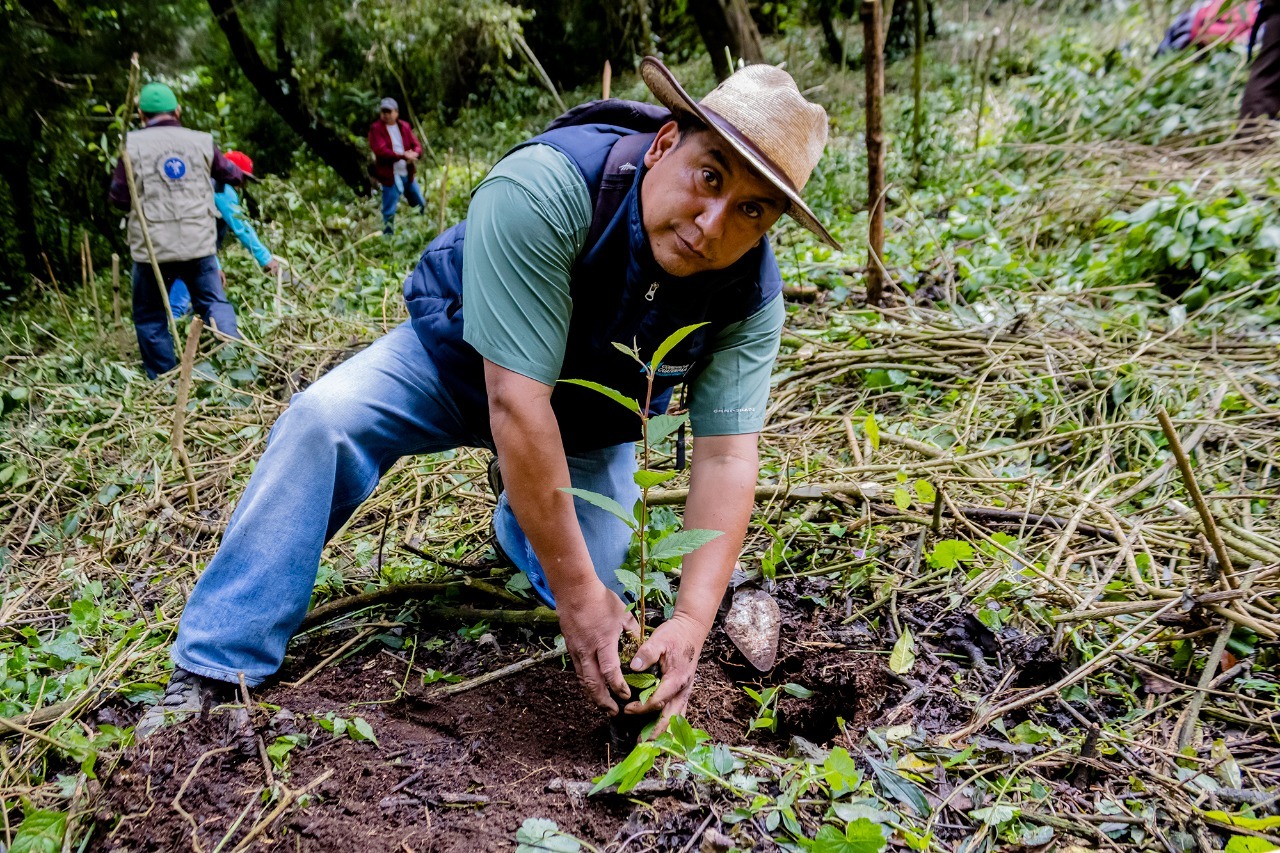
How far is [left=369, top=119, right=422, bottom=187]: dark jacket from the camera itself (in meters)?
7.71

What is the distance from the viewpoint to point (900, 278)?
155 inches

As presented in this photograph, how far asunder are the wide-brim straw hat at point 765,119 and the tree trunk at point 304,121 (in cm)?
873

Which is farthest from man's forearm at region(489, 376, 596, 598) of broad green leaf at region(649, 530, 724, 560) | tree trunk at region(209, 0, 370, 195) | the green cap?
tree trunk at region(209, 0, 370, 195)

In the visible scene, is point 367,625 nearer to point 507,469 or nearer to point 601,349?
point 507,469

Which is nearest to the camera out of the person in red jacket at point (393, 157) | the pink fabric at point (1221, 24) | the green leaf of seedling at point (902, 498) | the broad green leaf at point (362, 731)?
the broad green leaf at point (362, 731)

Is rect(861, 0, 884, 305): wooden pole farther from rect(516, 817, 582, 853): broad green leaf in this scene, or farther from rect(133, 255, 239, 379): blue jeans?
rect(133, 255, 239, 379): blue jeans

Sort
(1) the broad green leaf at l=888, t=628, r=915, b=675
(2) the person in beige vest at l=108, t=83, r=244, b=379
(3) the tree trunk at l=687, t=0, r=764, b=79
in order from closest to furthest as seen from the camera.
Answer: (1) the broad green leaf at l=888, t=628, r=915, b=675, (2) the person in beige vest at l=108, t=83, r=244, b=379, (3) the tree trunk at l=687, t=0, r=764, b=79

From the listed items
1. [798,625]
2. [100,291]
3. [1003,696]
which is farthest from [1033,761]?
[100,291]

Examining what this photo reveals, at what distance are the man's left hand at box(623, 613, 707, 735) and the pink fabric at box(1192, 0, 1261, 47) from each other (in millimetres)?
6054

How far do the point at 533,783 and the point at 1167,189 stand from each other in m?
4.34

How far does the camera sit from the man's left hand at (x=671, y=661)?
1.52m

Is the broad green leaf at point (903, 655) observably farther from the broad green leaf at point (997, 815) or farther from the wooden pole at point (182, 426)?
the wooden pole at point (182, 426)

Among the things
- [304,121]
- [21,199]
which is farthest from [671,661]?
[304,121]

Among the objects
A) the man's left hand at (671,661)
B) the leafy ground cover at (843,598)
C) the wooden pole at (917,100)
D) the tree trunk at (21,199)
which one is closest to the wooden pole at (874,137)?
the leafy ground cover at (843,598)
